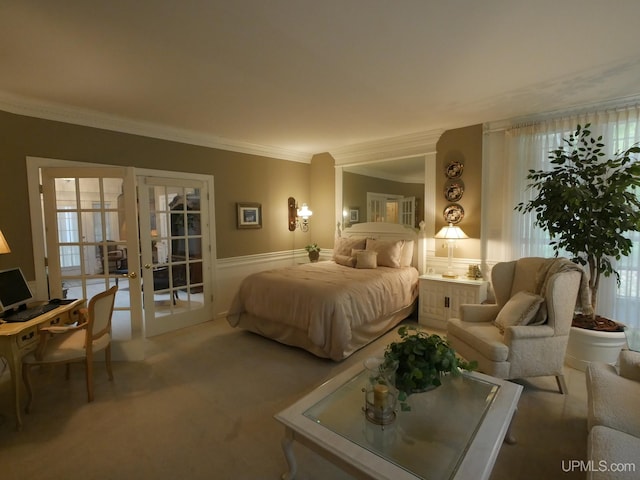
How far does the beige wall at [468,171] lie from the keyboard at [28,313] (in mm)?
4410

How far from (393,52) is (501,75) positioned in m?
1.05

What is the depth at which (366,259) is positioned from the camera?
170 inches

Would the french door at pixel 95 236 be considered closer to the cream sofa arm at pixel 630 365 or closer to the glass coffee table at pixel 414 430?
the glass coffee table at pixel 414 430

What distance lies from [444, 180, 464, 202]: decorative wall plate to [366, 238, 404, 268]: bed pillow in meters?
0.87

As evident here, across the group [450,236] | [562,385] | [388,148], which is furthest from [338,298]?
[388,148]

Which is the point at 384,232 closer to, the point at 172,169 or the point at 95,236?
the point at 172,169

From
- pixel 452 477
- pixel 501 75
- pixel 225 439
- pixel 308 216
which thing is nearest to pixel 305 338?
pixel 225 439

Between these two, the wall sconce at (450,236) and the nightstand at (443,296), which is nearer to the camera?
the nightstand at (443,296)

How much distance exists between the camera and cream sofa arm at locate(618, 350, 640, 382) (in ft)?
6.14

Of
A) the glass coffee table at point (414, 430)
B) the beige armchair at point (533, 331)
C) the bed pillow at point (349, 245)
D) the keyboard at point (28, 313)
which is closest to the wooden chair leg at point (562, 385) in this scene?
the beige armchair at point (533, 331)

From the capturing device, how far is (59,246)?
3207 millimetres

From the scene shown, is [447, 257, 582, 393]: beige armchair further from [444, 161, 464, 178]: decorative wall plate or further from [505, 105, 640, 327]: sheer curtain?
[444, 161, 464, 178]: decorative wall plate

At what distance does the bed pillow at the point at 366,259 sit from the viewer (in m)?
4.29

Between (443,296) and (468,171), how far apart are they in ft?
5.32
